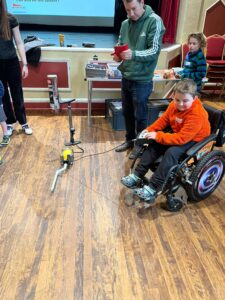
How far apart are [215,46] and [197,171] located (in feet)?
10.1

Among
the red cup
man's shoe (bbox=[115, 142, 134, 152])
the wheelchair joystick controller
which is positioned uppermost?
the red cup

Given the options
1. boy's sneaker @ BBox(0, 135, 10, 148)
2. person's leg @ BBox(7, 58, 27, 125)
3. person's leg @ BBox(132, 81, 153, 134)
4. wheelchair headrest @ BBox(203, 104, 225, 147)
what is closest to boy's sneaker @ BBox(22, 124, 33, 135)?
person's leg @ BBox(7, 58, 27, 125)

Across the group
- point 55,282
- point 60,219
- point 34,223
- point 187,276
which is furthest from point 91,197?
point 187,276

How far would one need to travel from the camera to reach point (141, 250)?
4.68 ft

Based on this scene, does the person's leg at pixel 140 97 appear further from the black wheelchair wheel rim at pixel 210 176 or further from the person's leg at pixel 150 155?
the black wheelchair wheel rim at pixel 210 176

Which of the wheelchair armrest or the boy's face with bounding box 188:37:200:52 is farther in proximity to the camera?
the boy's face with bounding box 188:37:200:52

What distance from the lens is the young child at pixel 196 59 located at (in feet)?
7.63

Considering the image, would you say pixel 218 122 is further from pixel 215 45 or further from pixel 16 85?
pixel 215 45

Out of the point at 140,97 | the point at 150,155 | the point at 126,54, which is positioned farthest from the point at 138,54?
the point at 150,155

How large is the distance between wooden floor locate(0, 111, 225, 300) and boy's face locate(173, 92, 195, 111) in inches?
27.5

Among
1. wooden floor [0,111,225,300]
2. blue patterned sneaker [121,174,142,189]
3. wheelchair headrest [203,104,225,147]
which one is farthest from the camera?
blue patterned sneaker [121,174,142,189]

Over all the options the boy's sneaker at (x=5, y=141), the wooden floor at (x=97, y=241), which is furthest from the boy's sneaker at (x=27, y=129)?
the wooden floor at (x=97, y=241)

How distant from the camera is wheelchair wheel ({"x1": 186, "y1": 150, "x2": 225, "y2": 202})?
5.16 feet

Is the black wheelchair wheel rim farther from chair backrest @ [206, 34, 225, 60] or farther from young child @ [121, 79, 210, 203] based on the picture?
chair backrest @ [206, 34, 225, 60]
